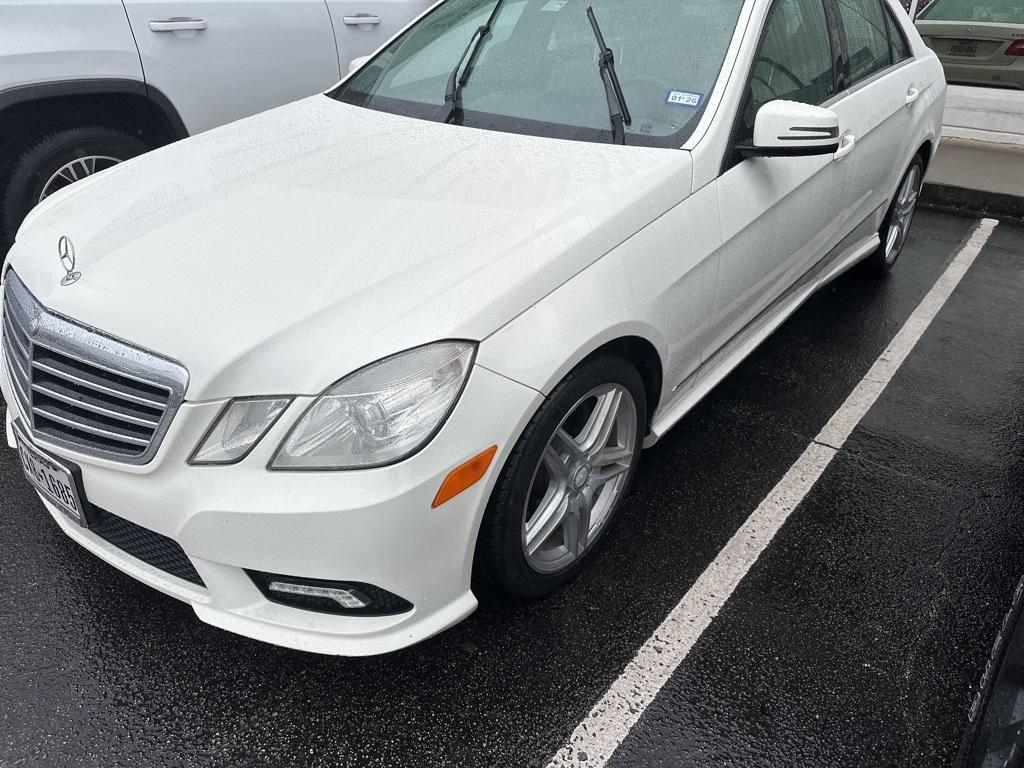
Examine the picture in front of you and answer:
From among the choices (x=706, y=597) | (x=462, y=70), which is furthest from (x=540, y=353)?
(x=462, y=70)

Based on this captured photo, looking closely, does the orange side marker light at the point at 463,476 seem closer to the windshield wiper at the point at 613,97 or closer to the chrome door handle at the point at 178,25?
the windshield wiper at the point at 613,97

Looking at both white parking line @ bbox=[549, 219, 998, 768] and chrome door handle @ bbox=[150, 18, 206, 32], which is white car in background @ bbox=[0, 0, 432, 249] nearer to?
chrome door handle @ bbox=[150, 18, 206, 32]

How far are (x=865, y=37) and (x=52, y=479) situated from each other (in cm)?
365

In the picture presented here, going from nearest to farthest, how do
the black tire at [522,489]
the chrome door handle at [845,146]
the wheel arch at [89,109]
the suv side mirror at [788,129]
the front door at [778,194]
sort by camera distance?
the black tire at [522,489], the suv side mirror at [788,129], the front door at [778,194], the chrome door handle at [845,146], the wheel arch at [89,109]

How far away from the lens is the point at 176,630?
2.31 meters

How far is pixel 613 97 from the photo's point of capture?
2.65m

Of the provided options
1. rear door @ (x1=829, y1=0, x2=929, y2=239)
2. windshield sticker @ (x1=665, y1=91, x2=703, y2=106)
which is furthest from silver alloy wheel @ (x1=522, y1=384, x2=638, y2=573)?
rear door @ (x1=829, y1=0, x2=929, y2=239)

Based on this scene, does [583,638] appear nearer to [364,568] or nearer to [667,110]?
[364,568]

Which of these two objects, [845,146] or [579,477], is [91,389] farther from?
[845,146]

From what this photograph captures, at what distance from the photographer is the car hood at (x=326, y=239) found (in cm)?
183

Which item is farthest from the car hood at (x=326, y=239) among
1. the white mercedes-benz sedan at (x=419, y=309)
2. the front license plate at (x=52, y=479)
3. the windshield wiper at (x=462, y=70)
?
the front license plate at (x=52, y=479)

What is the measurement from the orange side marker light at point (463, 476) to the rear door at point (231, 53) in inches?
122

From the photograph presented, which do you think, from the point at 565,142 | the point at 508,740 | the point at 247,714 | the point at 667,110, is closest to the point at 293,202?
the point at 565,142

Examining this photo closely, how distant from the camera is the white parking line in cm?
207
